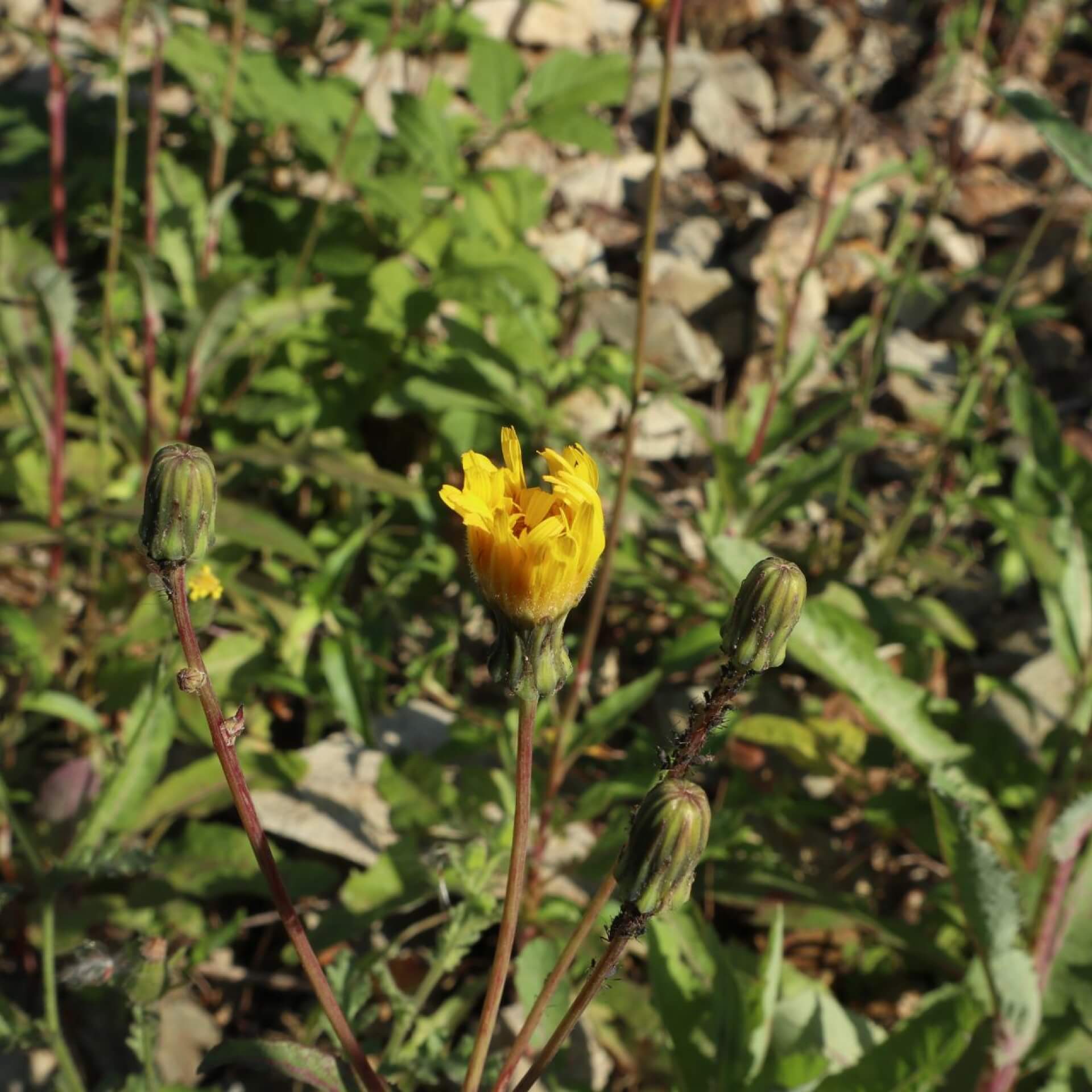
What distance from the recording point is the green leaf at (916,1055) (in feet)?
7.09

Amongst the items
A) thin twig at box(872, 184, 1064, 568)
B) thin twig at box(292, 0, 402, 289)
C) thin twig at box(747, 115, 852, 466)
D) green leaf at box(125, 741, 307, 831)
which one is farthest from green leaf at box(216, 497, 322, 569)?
thin twig at box(872, 184, 1064, 568)

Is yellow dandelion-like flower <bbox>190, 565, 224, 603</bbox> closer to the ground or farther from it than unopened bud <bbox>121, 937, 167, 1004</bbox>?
farther from it

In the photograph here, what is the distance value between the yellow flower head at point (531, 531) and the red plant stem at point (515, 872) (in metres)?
0.13

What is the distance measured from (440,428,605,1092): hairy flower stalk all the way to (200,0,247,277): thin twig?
2324mm

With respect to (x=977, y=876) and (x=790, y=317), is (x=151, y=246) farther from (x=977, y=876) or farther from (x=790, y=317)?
(x=977, y=876)

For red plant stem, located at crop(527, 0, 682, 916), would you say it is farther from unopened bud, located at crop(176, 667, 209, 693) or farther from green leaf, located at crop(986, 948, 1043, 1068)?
green leaf, located at crop(986, 948, 1043, 1068)

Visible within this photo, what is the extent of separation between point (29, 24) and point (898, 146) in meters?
4.04

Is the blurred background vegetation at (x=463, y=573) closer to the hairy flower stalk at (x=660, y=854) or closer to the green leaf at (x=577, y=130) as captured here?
the green leaf at (x=577, y=130)

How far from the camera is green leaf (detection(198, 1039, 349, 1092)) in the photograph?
1.64 meters

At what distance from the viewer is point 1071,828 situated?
7.95ft

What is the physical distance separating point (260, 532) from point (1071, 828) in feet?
6.71

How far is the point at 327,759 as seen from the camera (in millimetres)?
3162

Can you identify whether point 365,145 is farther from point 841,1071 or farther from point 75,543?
point 841,1071

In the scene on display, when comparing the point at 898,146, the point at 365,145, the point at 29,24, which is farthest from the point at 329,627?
the point at 898,146
